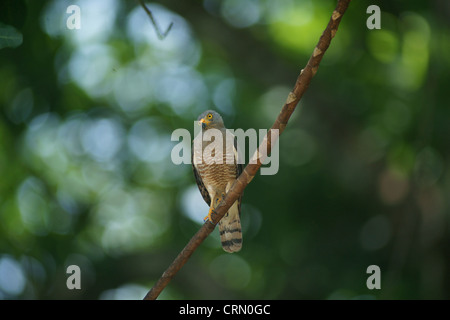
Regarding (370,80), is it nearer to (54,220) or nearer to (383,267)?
(383,267)

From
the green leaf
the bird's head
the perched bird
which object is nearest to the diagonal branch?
the green leaf

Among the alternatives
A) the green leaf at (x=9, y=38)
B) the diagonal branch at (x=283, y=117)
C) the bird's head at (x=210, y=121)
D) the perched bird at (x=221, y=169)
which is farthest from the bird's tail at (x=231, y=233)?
the green leaf at (x=9, y=38)

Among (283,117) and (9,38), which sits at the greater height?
(9,38)

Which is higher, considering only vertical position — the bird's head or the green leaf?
the bird's head

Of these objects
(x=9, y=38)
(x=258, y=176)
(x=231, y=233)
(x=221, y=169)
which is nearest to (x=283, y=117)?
(x=9, y=38)

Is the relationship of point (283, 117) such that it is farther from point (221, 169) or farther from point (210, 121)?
point (210, 121)

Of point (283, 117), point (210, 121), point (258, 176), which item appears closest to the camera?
point (283, 117)

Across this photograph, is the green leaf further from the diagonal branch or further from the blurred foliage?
the blurred foliage

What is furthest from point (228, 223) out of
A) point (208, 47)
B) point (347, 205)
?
point (208, 47)
